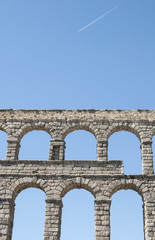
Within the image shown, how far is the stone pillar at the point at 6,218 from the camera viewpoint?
19.2 meters

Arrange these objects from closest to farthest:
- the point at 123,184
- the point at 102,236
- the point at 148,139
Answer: the point at 102,236 < the point at 123,184 < the point at 148,139

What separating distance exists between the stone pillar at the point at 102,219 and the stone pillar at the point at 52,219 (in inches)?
74.9

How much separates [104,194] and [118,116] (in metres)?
4.93

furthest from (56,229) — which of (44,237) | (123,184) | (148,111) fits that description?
(148,111)

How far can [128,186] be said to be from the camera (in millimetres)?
20531

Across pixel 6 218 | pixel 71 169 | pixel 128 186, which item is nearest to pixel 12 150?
pixel 71 169

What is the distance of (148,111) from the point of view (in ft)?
75.0

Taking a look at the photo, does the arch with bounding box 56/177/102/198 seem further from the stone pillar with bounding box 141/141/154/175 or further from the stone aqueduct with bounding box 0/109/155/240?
the stone pillar with bounding box 141/141/154/175

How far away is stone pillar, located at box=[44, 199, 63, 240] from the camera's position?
62.8 ft

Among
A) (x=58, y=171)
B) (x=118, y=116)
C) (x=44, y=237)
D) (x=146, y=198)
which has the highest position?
(x=118, y=116)

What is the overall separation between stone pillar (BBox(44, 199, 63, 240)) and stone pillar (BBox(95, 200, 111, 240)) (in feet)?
6.24

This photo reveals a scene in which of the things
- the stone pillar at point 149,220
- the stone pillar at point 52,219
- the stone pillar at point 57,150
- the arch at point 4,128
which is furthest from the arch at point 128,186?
the arch at point 4,128

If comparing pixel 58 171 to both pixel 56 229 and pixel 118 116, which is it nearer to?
pixel 56 229

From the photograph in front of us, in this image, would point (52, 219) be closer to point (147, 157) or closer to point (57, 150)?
point (57, 150)
